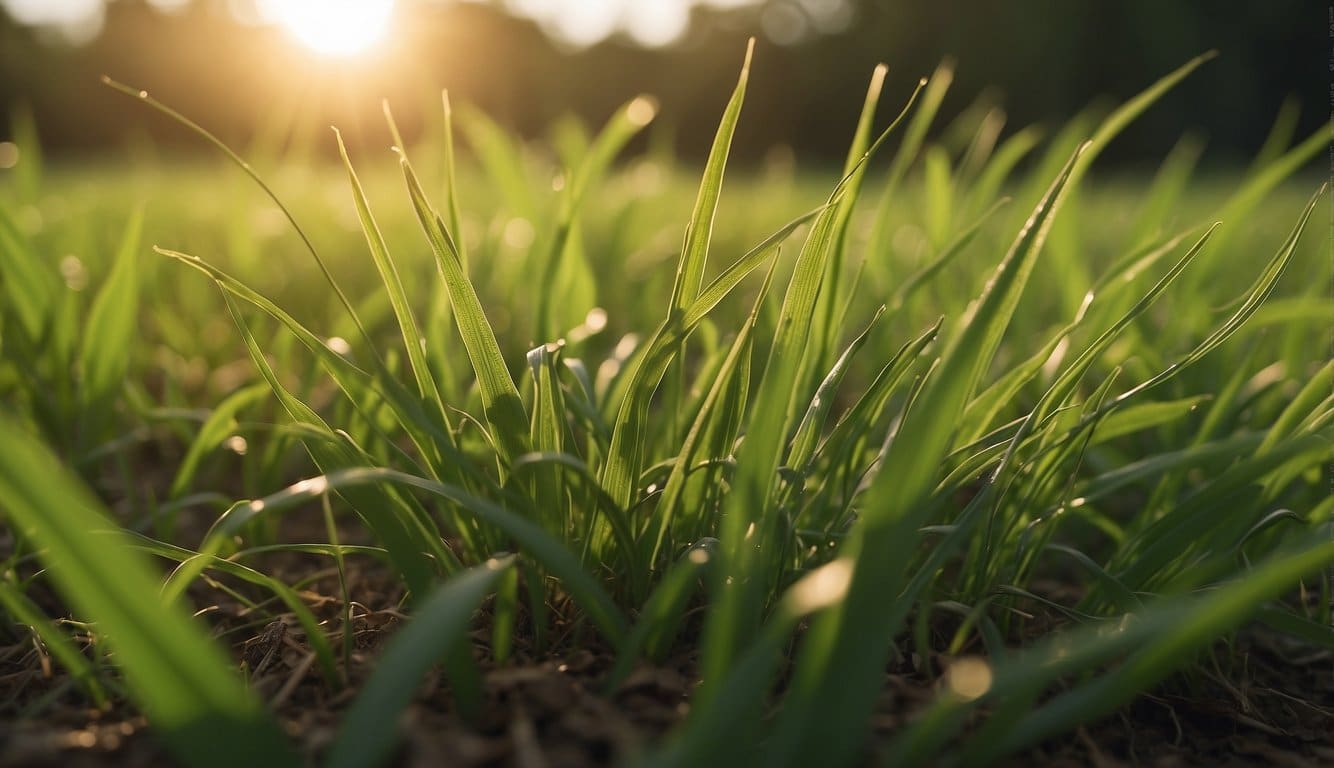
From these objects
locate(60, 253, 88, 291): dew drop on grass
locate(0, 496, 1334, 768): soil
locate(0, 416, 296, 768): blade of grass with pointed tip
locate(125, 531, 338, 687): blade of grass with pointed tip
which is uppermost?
locate(60, 253, 88, 291): dew drop on grass

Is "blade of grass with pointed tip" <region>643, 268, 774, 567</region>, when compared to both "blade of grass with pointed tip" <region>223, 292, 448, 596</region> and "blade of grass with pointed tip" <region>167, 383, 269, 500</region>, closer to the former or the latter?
"blade of grass with pointed tip" <region>223, 292, 448, 596</region>

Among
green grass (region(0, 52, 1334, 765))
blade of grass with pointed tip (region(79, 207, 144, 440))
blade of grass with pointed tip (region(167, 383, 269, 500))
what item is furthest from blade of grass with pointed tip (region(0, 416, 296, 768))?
blade of grass with pointed tip (region(79, 207, 144, 440))

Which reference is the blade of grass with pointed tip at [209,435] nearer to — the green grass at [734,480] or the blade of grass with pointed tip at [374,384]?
the green grass at [734,480]

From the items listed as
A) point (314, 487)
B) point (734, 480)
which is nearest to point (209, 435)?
point (314, 487)

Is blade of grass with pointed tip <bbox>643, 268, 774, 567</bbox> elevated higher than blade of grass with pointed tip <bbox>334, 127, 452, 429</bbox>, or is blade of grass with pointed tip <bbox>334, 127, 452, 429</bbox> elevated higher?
blade of grass with pointed tip <bbox>334, 127, 452, 429</bbox>

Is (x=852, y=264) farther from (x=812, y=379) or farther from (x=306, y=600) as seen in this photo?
(x=306, y=600)

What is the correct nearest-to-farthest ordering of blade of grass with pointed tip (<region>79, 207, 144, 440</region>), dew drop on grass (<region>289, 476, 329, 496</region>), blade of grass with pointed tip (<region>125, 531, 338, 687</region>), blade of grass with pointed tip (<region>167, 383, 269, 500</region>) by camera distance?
dew drop on grass (<region>289, 476, 329, 496</region>), blade of grass with pointed tip (<region>125, 531, 338, 687</region>), blade of grass with pointed tip (<region>167, 383, 269, 500</region>), blade of grass with pointed tip (<region>79, 207, 144, 440</region>)

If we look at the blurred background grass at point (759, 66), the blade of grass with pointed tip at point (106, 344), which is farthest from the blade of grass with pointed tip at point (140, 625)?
the blurred background grass at point (759, 66)

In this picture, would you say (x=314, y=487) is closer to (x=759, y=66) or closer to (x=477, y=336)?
(x=477, y=336)
